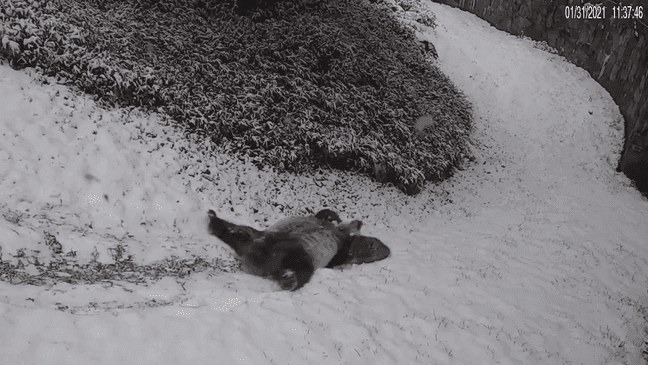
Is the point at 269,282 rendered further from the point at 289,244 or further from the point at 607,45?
the point at 607,45

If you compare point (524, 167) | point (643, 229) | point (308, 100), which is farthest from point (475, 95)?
point (308, 100)

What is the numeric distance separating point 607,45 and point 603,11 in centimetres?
157

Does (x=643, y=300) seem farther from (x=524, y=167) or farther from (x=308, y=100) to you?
(x=308, y=100)

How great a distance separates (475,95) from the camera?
769 inches

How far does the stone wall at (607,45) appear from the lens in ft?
49.5

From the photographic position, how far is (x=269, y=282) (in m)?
7.20

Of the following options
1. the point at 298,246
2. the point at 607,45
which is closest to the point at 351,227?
the point at 298,246

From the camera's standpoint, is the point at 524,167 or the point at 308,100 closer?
the point at 308,100

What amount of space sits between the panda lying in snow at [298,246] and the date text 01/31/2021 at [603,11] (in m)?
15.5

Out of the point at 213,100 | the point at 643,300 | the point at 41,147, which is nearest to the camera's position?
the point at 41,147

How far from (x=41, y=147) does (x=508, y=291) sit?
988 centimetres

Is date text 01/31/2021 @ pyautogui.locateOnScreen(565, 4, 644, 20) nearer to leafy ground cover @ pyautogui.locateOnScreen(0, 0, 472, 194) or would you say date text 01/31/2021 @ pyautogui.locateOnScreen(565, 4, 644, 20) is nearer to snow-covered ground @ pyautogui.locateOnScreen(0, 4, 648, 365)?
snow-covered ground @ pyautogui.locateOnScreen(0, 4, 648, 365)

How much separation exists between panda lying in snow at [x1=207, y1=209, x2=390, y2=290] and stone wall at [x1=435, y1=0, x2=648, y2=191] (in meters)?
11.7

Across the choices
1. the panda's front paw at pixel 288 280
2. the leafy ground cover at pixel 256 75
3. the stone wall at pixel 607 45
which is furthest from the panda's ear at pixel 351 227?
the stone wall at pixel 607 45
